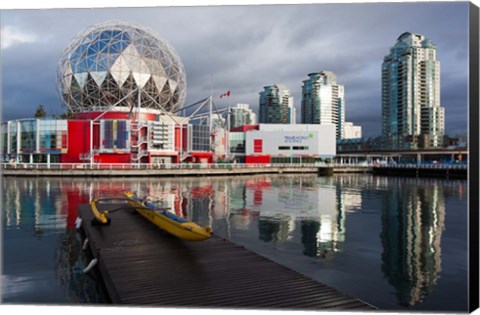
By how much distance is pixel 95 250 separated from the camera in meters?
13.5

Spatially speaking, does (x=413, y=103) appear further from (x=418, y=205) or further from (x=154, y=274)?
(x=154, y=274)

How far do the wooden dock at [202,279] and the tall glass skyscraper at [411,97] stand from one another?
493 feet

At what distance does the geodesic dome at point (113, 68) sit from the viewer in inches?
2968

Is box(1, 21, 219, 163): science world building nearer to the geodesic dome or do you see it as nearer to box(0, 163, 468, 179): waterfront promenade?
the geodesic dome

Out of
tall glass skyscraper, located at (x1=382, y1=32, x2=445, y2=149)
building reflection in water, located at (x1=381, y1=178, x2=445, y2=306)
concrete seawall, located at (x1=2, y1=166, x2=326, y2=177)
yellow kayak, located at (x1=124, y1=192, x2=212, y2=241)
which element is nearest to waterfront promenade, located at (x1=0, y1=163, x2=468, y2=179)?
concrete seawall, located at (x1=2, y1=166, x2=326, y2=177)

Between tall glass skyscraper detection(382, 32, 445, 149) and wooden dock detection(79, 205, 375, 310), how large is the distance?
15028 cm

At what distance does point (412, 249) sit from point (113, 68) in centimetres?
6835

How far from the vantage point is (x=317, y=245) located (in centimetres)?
1703

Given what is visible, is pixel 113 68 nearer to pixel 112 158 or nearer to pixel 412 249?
pixel 112 158

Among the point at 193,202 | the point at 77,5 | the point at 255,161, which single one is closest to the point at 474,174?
the point at 77,5

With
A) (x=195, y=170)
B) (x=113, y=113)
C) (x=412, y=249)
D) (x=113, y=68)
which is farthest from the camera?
(x=113, y=68)

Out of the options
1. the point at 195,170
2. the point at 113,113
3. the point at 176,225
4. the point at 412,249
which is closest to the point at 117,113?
the point at 113,113

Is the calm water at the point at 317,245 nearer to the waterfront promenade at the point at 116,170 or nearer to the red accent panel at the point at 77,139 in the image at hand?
the waterfront promenade at the point at 116,170

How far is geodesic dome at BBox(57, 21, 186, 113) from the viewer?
75.4 meters
